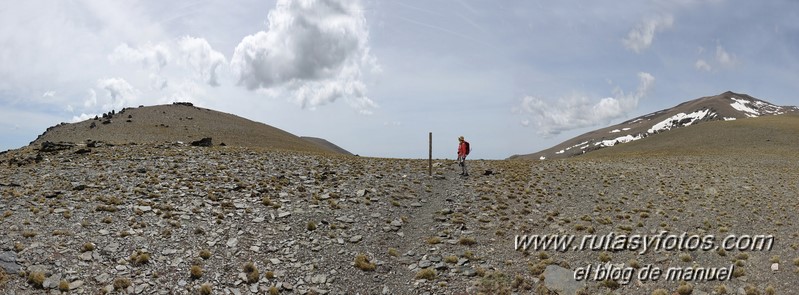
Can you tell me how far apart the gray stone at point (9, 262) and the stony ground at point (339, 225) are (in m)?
0.06

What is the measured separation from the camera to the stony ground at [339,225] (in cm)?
1473

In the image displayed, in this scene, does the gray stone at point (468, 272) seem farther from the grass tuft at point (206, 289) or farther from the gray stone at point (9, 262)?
the gray stone at point (9, 262)


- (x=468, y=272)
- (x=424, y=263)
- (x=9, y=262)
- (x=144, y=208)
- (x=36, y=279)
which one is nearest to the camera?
(x=36, y=279)

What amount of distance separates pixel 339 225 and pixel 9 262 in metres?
12.4

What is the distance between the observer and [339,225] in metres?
20.7

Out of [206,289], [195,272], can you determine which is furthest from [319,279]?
[195,272]

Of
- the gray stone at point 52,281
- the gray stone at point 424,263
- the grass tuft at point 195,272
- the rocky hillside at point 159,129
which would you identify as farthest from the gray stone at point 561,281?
the rocky hillside at point 159,129

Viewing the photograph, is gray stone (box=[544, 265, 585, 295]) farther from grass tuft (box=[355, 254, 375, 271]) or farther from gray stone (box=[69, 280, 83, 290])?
gray stone (box=[69, 280, 83, 290])

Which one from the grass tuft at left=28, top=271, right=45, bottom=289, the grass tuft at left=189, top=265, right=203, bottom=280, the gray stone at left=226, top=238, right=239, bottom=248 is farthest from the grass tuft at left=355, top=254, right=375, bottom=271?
the grass tuft at left=28, top=271, right=45, bottom=289

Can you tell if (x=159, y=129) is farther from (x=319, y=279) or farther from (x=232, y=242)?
(x=319, y=279)

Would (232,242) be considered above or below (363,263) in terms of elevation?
above

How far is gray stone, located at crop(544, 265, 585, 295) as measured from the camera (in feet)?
47.0

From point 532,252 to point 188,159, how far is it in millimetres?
27608

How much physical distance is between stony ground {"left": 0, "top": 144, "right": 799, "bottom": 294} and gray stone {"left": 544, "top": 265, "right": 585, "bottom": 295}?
7cm
